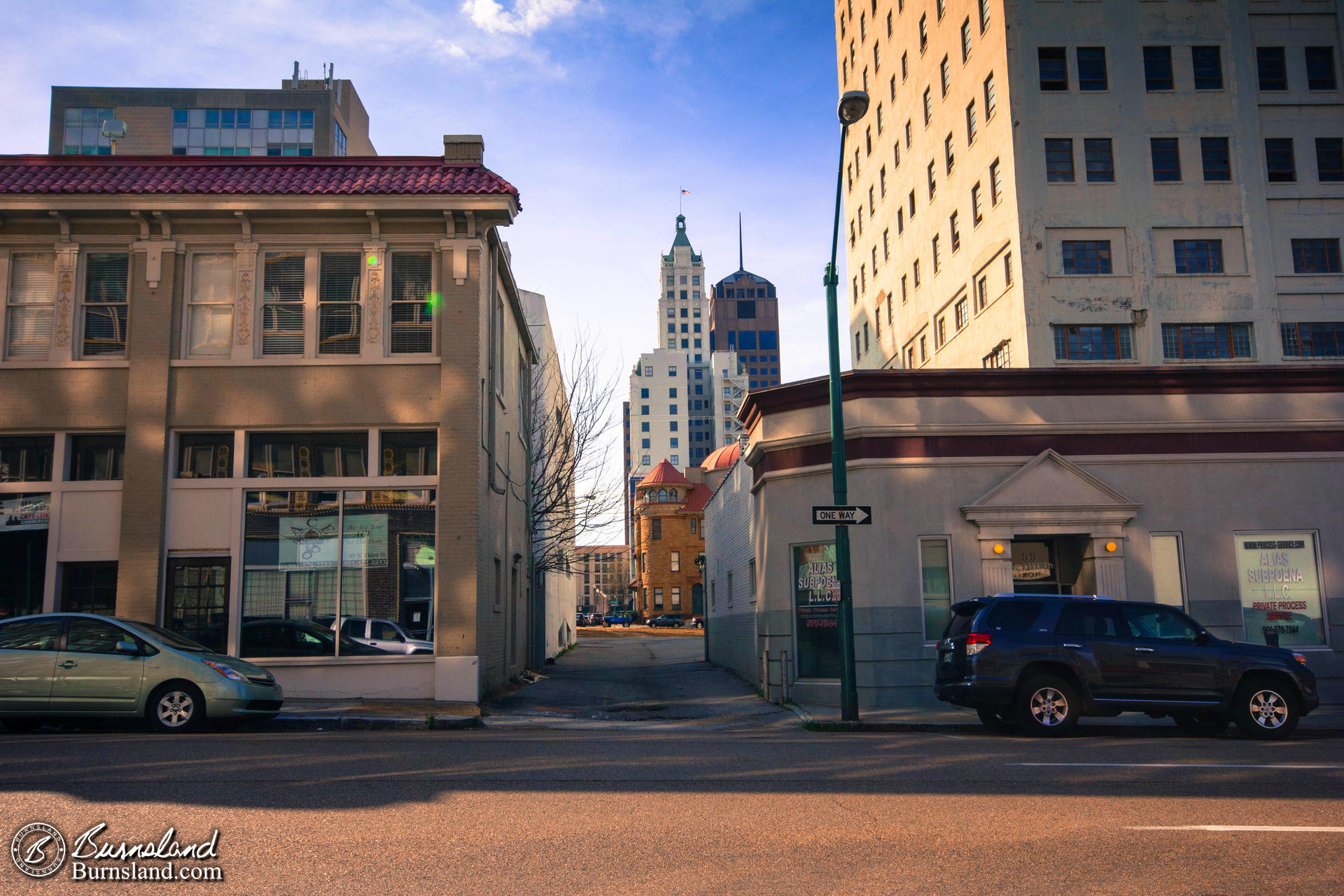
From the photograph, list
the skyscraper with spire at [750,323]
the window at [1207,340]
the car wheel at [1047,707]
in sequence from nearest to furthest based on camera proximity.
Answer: the car wheel at [1047,707]
the window at [1207,340]
the skyscraper with spire at [750,323]

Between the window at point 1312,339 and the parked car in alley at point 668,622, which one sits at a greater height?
the window at point 1312,339

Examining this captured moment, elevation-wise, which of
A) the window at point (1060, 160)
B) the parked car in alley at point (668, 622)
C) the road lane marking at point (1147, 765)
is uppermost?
the window at point (1060, 160)

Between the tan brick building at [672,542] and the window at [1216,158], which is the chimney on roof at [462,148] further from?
the tan brick building at [672,542]

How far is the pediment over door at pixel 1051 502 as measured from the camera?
17.6 metres

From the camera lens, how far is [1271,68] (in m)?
35.3

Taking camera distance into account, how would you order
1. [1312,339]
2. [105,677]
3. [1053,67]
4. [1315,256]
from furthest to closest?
[1053,67]
[1315,256]
[1312,339]
[105,677]

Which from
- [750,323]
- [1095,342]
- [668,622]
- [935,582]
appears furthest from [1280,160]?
[750,323]

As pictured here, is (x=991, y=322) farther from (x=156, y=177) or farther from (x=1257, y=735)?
(x=156, y=177)

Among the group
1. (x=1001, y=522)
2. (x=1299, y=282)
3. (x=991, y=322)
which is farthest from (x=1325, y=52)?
(x=1001, y=522)

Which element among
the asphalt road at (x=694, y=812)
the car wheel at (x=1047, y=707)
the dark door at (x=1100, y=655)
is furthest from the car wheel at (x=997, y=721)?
the asphalt road at (x=694, y=812)

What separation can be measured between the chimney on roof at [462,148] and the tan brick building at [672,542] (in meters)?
82.0

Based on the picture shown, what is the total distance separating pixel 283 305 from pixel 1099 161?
91.1ft

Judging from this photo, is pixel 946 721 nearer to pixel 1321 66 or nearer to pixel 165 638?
pixel 165 638

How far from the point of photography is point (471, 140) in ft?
58.7
